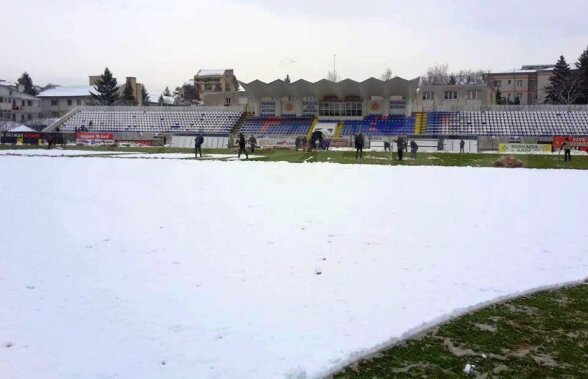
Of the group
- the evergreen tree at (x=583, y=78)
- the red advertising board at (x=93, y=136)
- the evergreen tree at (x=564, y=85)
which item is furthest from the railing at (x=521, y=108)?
the red advertising board at (x=93, y=136)

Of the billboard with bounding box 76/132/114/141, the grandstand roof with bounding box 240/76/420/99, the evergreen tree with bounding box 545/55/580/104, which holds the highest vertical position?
the evergreen tree with bounding box 545/55/580/104

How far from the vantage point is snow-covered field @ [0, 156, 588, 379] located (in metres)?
4.93

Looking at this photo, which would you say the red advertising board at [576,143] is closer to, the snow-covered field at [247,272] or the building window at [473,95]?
the building window at [473,95]

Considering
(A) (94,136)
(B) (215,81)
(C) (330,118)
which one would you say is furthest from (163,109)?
(B) (215,81)

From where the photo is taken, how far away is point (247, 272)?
295 inches

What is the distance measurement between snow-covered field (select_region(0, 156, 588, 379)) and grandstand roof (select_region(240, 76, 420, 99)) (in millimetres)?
51681

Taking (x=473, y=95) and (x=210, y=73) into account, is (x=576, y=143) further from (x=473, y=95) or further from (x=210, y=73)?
(x=210, y=73)

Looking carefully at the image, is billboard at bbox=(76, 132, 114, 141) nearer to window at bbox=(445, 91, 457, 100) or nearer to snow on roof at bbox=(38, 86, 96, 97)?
window at bbox=(445, 91, 457, 100)

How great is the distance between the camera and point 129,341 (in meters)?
5.09

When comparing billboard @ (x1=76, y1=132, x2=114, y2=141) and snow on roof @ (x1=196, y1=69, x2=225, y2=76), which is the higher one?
snow on roof @ (x1=196, y1=69, x2=225, y2=76)

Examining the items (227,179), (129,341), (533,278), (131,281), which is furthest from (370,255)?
(227,179)

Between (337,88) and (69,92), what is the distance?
247ft

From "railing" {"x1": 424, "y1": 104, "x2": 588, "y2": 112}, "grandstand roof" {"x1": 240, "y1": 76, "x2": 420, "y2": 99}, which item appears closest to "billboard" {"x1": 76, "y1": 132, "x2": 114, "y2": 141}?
"grandstand roof" {"x1": 240, "y1": 76, "x2": 420, "y2": 99}

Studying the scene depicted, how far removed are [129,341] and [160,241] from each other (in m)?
4.25
